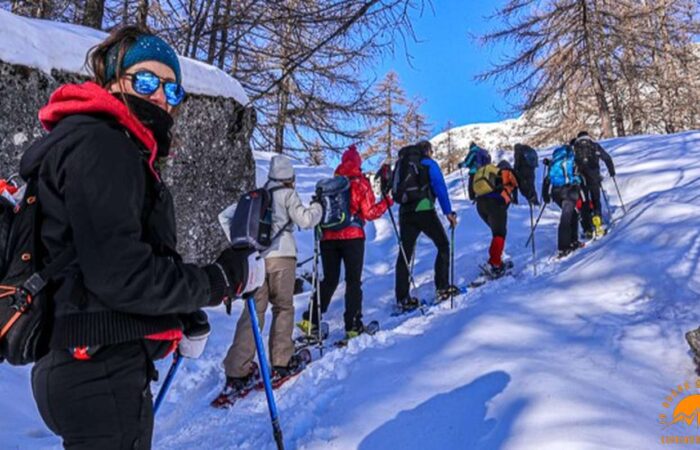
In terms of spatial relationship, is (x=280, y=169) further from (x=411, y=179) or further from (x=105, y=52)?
(x=105, y=52)

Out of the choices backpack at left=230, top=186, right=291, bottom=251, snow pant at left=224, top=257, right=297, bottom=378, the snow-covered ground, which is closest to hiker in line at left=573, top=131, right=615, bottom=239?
the snow-covered ground

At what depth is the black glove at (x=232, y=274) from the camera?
1.76 meters

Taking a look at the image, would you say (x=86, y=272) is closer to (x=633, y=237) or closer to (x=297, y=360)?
(x=297, y=360)

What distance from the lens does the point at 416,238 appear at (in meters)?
7.11

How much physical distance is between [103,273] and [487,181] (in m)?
7.33

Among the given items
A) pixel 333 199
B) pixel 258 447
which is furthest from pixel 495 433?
pixel 333 199

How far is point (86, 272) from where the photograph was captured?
1422mm

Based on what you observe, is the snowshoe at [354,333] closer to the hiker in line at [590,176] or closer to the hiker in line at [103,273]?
the hiker in line at [103,273]

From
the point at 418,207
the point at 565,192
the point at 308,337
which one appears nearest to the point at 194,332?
the point at 308,337

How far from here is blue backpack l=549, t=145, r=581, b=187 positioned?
8898 millimetres

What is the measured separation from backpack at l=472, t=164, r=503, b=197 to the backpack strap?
7.34 meters

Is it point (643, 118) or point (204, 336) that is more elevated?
point (643, 118)

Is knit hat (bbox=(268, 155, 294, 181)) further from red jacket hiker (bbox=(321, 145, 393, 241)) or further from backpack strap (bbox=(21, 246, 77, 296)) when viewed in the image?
backpack strap (bbox=(21, 246, 77, 296))

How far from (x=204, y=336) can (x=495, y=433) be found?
178 cm
